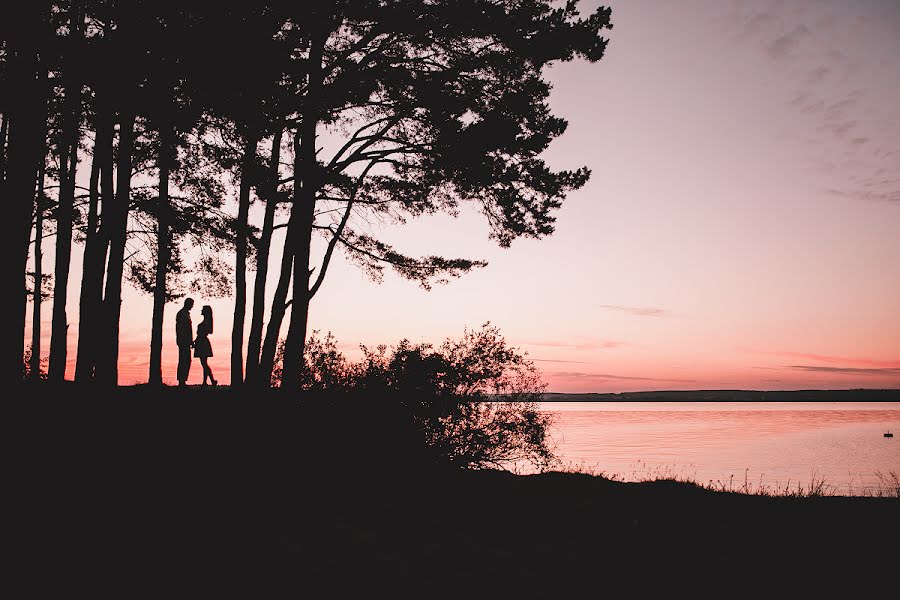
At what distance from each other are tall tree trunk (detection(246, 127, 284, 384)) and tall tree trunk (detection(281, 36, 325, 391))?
3.80ft

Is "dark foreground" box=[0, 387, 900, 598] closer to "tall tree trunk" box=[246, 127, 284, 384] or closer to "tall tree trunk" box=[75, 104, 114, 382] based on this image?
"tall tree trunk" box=[75, 104, 114, 382]

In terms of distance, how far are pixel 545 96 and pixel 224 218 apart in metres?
9.45

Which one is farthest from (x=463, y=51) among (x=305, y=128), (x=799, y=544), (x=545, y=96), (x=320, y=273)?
(x=799, y=544)

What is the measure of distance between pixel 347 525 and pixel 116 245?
9474 mm

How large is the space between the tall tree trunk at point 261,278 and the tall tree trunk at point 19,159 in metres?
6.97

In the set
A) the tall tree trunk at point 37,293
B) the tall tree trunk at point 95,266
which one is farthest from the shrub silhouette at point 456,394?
the tall tree trunk at point 37,293

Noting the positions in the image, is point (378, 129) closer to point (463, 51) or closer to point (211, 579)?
point (463, 51)

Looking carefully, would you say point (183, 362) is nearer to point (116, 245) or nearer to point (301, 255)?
point (116, 245)

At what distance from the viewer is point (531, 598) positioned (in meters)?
5.36

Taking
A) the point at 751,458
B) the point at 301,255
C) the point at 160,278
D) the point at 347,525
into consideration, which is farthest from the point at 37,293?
the point at 751,458

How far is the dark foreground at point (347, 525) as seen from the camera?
5488 millimetres

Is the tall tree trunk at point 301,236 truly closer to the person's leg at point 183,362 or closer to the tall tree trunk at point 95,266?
the person's leg at point 183,362

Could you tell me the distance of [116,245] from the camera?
44.5ft

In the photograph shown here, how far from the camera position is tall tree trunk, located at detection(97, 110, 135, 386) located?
12547 mm
